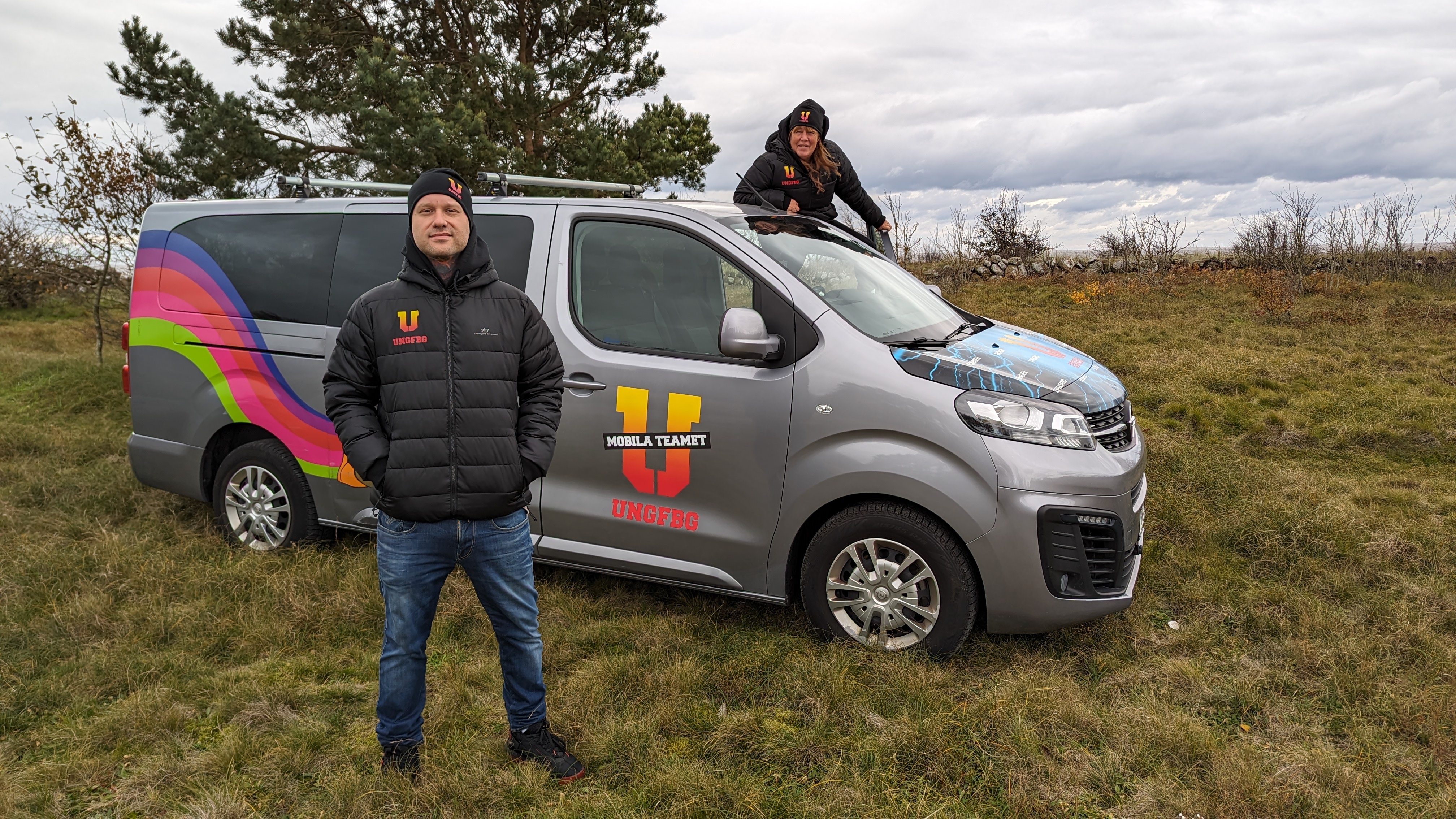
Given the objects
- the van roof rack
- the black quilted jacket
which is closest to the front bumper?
the black quilted jacket

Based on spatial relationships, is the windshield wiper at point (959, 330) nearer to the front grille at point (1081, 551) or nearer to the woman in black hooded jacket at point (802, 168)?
the front grille at point (1081, 551)

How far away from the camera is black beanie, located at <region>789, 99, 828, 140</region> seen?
5496 mm

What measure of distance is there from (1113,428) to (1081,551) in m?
0.57

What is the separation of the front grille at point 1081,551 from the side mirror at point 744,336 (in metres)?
1.19

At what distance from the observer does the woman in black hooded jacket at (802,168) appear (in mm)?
5508

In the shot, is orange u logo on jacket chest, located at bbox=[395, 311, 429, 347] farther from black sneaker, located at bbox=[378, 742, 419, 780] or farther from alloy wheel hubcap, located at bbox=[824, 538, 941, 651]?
alloy wheel hubcap, located at bbox=[824, 538, 941, 651]

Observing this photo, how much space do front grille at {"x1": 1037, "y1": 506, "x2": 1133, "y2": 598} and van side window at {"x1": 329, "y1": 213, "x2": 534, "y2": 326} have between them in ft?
8.65

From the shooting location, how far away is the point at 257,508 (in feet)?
15.4

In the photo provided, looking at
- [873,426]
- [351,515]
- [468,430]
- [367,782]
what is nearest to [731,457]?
[873,426]

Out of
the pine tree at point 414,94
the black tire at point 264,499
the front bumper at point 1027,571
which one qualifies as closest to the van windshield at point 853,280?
the front bumper at point 1027,571

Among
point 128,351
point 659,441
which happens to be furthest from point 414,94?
point 659,441

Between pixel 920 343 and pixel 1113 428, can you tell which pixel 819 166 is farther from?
pixel 1113 428

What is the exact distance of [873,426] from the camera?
334 cm

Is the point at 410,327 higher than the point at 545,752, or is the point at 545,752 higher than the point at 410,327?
the point at 410,327
